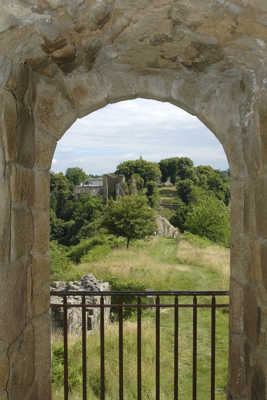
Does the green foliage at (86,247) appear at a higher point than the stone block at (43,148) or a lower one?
lower

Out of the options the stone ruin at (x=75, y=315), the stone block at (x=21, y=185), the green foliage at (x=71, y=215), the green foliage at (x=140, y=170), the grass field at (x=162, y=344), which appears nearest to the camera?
the stone block at (x=21, y=185)

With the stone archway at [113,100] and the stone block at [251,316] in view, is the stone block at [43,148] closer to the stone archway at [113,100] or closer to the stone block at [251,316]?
the stone archway at [113,100]

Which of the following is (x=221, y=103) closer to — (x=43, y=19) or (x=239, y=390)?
(x=43, y=19)

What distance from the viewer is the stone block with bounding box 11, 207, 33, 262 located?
5.70 ft

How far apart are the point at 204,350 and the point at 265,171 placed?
169 inches

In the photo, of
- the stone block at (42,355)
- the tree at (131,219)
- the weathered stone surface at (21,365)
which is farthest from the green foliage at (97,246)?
the weathered stone surface at (21,365)

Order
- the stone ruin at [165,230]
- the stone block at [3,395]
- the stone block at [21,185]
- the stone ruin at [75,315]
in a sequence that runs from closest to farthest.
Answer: the stone block at [3,395], the stone block at [21,185], the stone ruin at [75,315], the stone ruin at [165,230]

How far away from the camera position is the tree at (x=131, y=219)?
16703 millimetres

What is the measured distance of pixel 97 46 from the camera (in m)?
1.80

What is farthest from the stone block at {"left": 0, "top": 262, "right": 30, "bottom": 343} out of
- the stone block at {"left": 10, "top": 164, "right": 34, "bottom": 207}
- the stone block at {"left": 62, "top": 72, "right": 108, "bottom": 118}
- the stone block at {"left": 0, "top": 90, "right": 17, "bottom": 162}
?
the stone block at {"left": 62, "top": 72, "right": 108, "bottom": 118}

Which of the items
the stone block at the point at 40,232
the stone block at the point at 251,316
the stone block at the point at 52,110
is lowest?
the stone block at the point at 251,316

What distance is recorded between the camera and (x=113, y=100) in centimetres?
214

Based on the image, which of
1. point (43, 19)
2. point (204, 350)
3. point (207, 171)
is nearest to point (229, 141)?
point (43, 19)

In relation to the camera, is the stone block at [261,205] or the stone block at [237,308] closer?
the stone block at [261,205]
